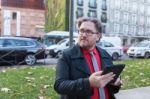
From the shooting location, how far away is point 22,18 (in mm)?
62719

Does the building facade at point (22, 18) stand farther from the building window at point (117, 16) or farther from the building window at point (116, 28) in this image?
the building window at point (117, 16)

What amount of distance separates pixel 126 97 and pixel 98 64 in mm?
3969

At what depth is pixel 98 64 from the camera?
3.38 metres

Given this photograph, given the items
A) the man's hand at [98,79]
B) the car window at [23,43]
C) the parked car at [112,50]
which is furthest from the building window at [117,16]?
the man's hand at [98,79]

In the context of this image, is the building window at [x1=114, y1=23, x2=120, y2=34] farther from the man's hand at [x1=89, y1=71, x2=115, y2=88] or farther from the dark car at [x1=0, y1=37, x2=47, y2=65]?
the man's hand at [x1=89, y1=71, x2=115, y2=88]

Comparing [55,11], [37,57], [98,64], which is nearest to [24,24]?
[55,11]

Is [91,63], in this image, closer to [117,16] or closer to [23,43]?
[23,43]

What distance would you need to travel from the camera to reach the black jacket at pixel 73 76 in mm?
3100

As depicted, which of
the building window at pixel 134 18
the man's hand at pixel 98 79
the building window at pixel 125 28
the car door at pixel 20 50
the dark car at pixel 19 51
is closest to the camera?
the man's hand at pixel 98 79

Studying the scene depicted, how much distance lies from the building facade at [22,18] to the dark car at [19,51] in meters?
39.8

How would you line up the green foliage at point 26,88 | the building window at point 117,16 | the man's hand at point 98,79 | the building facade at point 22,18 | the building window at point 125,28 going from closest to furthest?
the man's hand at point 98,79
the green foliage at point 26,88
the building facade at point 22,18
the building window at point 117,16
the building window at point 125,28

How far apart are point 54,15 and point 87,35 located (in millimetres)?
65291

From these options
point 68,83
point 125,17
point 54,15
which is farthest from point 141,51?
point 125,17

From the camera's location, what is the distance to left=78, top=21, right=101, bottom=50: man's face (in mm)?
3309
